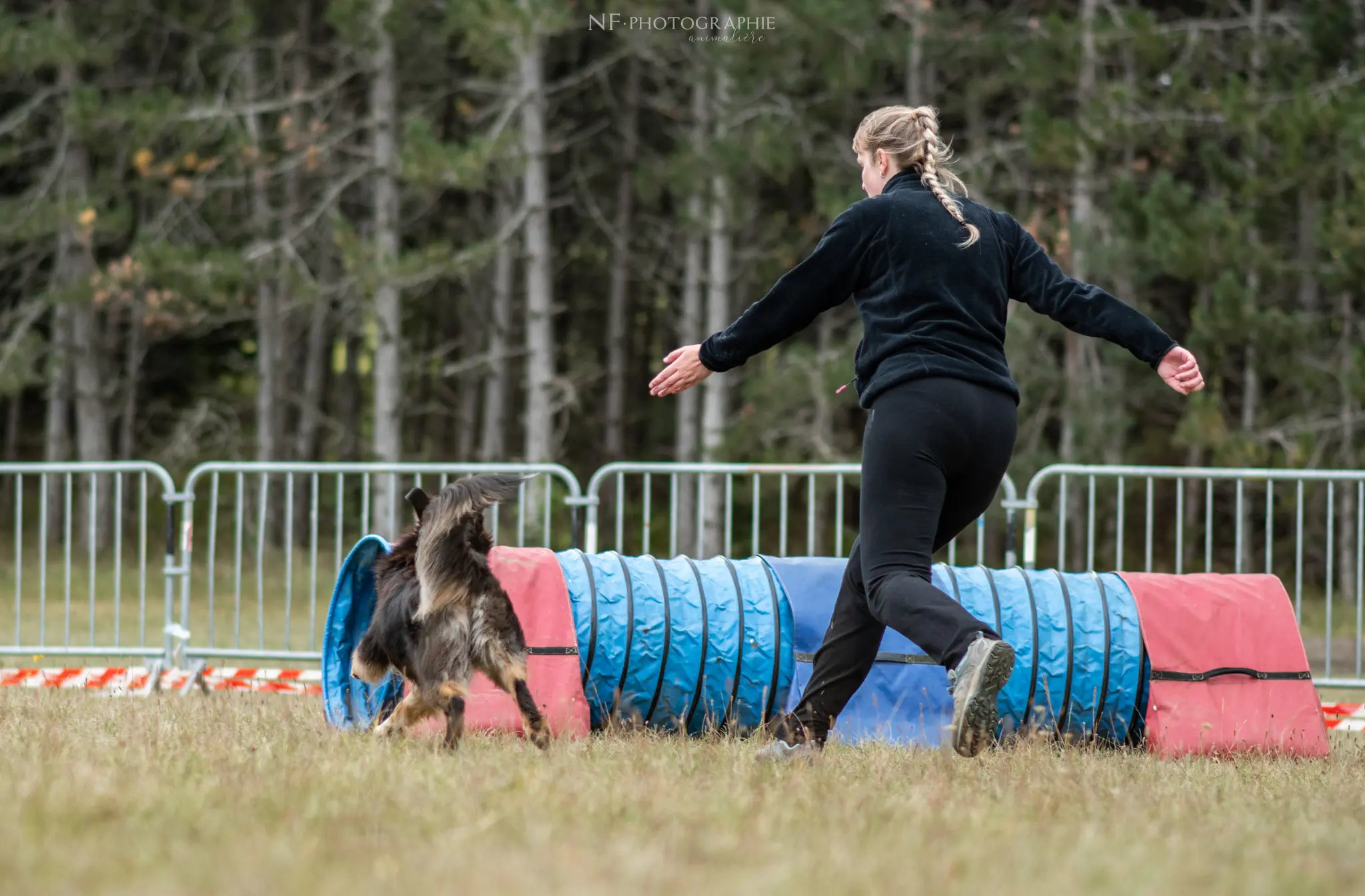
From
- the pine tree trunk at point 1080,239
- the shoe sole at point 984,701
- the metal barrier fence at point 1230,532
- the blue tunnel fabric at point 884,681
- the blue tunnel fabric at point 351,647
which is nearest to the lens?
the shoe sole at point 984,701

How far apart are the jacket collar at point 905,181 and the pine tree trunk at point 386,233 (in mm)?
12917

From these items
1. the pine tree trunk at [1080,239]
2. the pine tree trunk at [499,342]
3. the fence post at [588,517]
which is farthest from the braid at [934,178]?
the pine tree trunk at [499,342]

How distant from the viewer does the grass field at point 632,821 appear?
8.52 ft

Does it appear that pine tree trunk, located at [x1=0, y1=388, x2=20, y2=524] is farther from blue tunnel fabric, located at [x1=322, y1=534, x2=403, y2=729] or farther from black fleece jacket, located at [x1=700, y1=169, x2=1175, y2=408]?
black fleece jacket, located at [x1=700, y1=169, x2=1175, y2=408]

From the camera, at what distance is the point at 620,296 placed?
20.9 meters

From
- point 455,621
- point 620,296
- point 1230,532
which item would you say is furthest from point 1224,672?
point 620,296

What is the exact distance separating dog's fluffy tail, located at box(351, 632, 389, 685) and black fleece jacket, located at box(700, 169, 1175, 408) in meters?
1.65

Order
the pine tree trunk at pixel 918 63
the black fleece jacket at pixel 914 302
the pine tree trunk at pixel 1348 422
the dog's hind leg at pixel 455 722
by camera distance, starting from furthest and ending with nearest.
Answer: the pine tree trunk at pixel 918 63 < the pine tree trunk at pixel 1348 422 < the dog's hind leg at pixel 455 722 < the black fleece jacket at pixel 914 302

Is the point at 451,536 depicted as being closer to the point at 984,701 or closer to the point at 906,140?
the point at 984,701

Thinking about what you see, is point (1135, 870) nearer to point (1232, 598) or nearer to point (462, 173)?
point (1232, 598)

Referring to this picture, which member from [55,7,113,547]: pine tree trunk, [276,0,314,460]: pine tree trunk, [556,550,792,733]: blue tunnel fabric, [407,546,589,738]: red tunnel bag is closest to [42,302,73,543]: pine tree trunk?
[55,7,113,547]: pine tree trunk

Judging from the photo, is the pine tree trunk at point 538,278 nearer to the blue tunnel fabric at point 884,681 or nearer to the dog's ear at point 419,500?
the blue tunnel fabric at point 884,681

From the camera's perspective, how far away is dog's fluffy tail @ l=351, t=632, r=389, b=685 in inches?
198

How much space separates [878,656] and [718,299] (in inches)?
463
